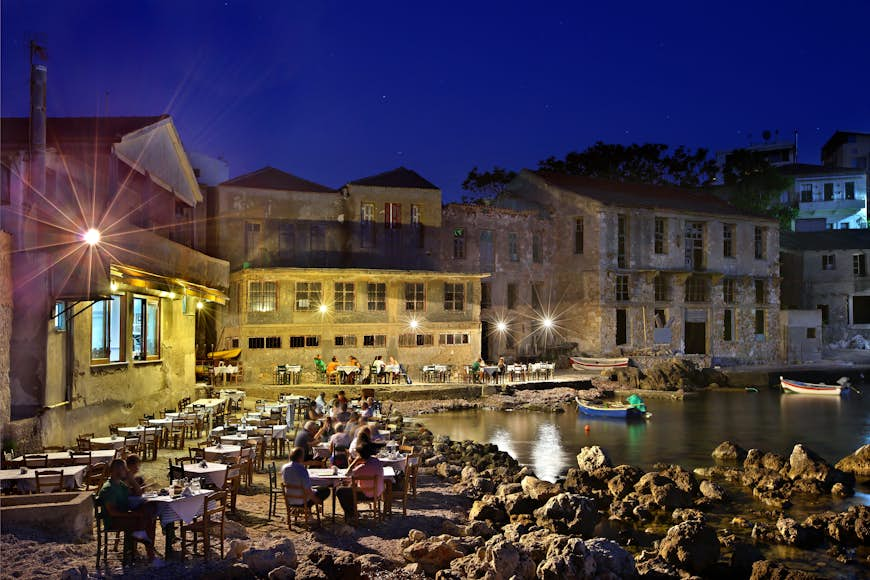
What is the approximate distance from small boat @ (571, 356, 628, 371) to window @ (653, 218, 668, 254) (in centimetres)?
954

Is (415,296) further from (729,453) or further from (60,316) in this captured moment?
(60,316)

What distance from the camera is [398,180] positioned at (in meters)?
41.6

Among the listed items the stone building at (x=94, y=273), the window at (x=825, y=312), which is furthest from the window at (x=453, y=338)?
the window at (x=825, y=312)

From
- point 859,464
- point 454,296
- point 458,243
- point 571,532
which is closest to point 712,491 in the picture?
point 571,532

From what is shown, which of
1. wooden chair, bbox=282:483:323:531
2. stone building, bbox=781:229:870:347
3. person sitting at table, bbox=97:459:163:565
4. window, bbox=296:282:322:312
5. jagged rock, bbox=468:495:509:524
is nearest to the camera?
person sitting at table, bbox=97:459:163:565

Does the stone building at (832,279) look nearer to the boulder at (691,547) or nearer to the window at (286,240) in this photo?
the window at (286,240)

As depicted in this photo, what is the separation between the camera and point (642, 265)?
48.8 meters

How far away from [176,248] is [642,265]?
34847 millimetres

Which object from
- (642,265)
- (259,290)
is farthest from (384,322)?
(642,265)

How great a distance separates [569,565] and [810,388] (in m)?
38.4

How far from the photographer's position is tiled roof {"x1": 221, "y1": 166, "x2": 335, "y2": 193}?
3795cm

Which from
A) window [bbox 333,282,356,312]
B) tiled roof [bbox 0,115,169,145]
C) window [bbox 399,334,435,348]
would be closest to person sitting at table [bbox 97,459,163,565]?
tiled roof [bbox 0,115,169,145]

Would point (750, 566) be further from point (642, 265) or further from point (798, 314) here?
point (798, 314)

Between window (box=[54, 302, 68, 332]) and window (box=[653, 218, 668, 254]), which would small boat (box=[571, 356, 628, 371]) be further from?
window (box=[54, 302, 68, 332])
